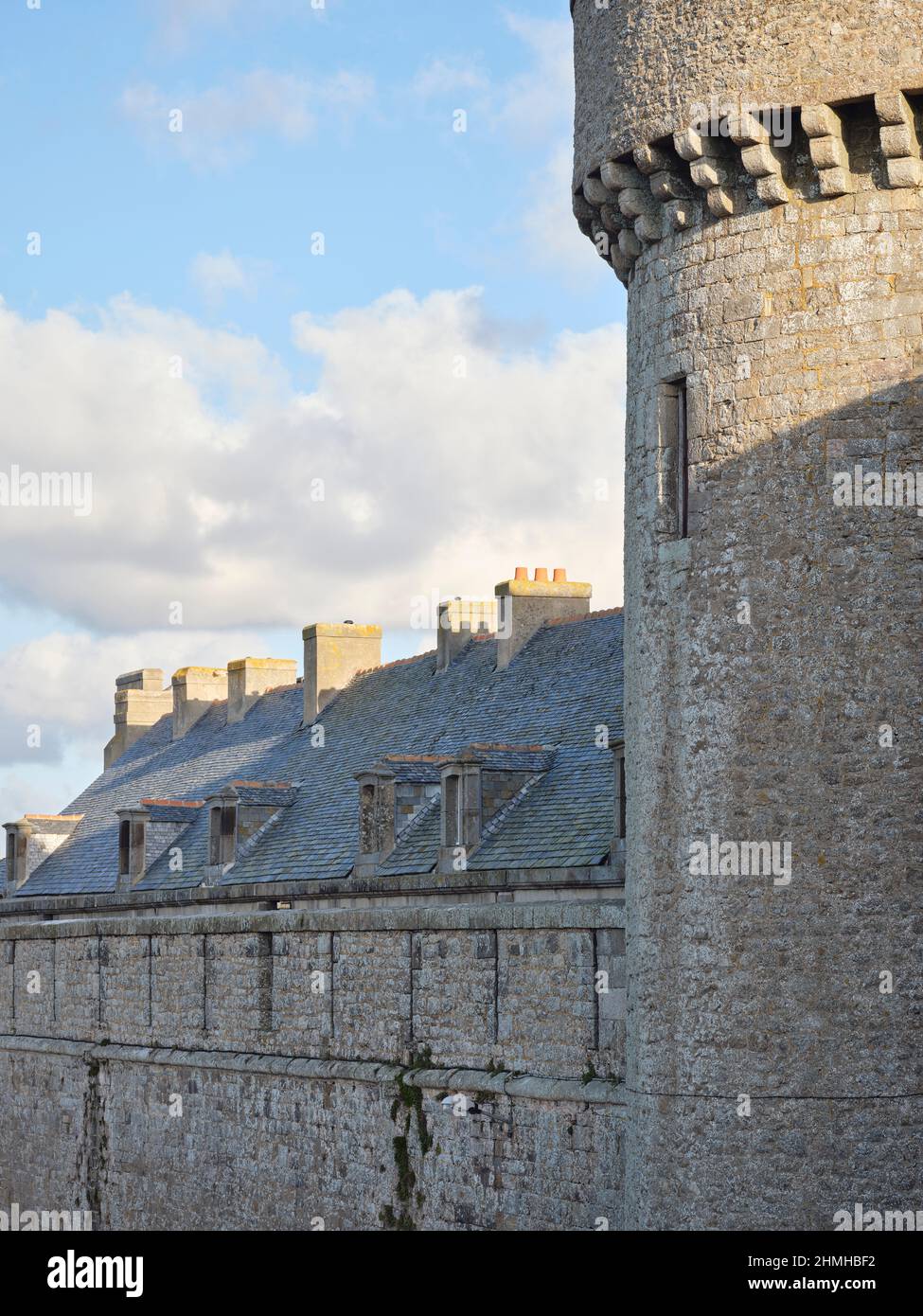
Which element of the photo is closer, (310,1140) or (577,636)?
(310,1140)

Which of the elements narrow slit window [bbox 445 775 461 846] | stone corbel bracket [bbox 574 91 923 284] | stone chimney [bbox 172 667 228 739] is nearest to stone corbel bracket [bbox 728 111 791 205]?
stone corbel bracket [bbox 574 91 923 284]

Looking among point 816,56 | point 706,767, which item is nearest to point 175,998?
point 706,767

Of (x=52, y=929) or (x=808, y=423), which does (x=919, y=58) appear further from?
(x=52, y=929)

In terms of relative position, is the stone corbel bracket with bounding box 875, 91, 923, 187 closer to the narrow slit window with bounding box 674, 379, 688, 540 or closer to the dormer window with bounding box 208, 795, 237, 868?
the narrow slit window with bounding box 674, 379, 688, 540

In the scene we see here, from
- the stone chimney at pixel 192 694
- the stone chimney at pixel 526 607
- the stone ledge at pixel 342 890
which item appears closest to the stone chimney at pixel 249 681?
the stone chimney at pixel 192 694

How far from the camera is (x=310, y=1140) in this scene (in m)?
20.0

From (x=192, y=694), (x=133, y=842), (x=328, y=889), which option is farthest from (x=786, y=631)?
(x=192, y=694)

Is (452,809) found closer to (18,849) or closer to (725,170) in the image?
(725,170)

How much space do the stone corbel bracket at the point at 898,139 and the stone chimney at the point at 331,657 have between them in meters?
22.5

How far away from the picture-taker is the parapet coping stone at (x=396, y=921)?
52.1 ft

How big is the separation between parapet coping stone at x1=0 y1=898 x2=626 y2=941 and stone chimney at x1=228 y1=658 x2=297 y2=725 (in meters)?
11.5

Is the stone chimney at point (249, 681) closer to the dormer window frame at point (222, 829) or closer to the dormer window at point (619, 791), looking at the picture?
the dormer window frame at point (222, 829)

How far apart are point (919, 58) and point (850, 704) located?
388 cm

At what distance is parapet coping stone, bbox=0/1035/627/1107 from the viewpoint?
15633 mm
